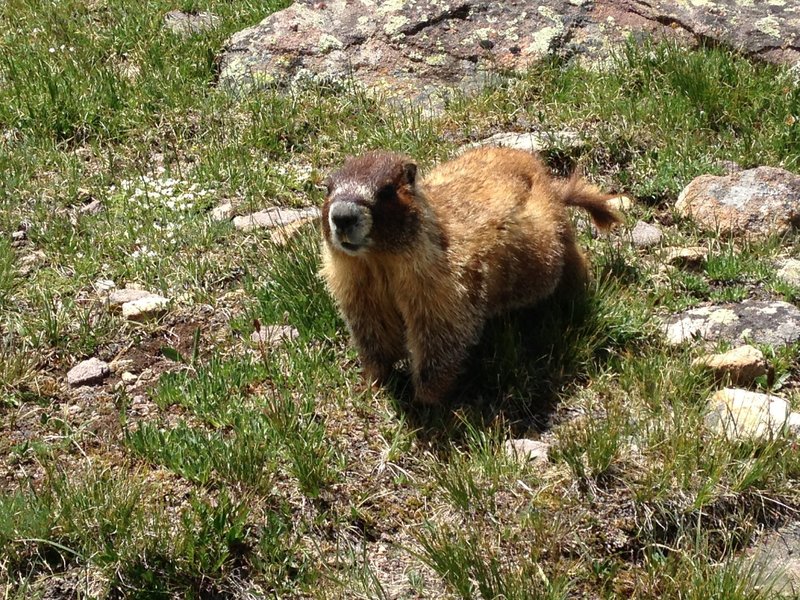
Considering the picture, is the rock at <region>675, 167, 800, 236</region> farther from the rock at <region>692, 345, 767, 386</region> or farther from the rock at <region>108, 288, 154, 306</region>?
the rock at <region>108, 288, 154, 306</region>

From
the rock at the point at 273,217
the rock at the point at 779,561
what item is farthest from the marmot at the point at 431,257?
the rock at the point at 779,561

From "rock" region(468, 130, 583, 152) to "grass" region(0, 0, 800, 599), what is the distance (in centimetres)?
10

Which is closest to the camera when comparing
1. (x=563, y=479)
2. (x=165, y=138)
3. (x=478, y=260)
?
(x=563, y=479)

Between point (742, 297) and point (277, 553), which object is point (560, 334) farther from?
point (277, 553)

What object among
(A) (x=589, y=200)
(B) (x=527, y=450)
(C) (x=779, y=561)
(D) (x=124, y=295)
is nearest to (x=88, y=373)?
(D) (x=124, y=295)

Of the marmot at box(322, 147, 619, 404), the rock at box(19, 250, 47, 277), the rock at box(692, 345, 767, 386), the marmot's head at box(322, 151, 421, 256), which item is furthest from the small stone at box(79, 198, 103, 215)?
the rock at box(692, 345, 767, 386)

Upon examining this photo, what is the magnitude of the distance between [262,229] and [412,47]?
2576 millimetres

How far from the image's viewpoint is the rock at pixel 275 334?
551 cm

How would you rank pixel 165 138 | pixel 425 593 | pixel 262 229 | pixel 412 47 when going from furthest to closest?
1. pixel 412 47
2. pixel 165 138
3. pixel 262 229
4. pixel 425 593

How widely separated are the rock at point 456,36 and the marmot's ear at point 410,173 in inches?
119

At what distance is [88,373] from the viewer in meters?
5.33

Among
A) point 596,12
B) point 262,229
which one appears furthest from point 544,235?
point 596,12

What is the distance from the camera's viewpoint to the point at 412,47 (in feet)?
27.0

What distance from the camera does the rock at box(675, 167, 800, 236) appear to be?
A: 6340 mm
